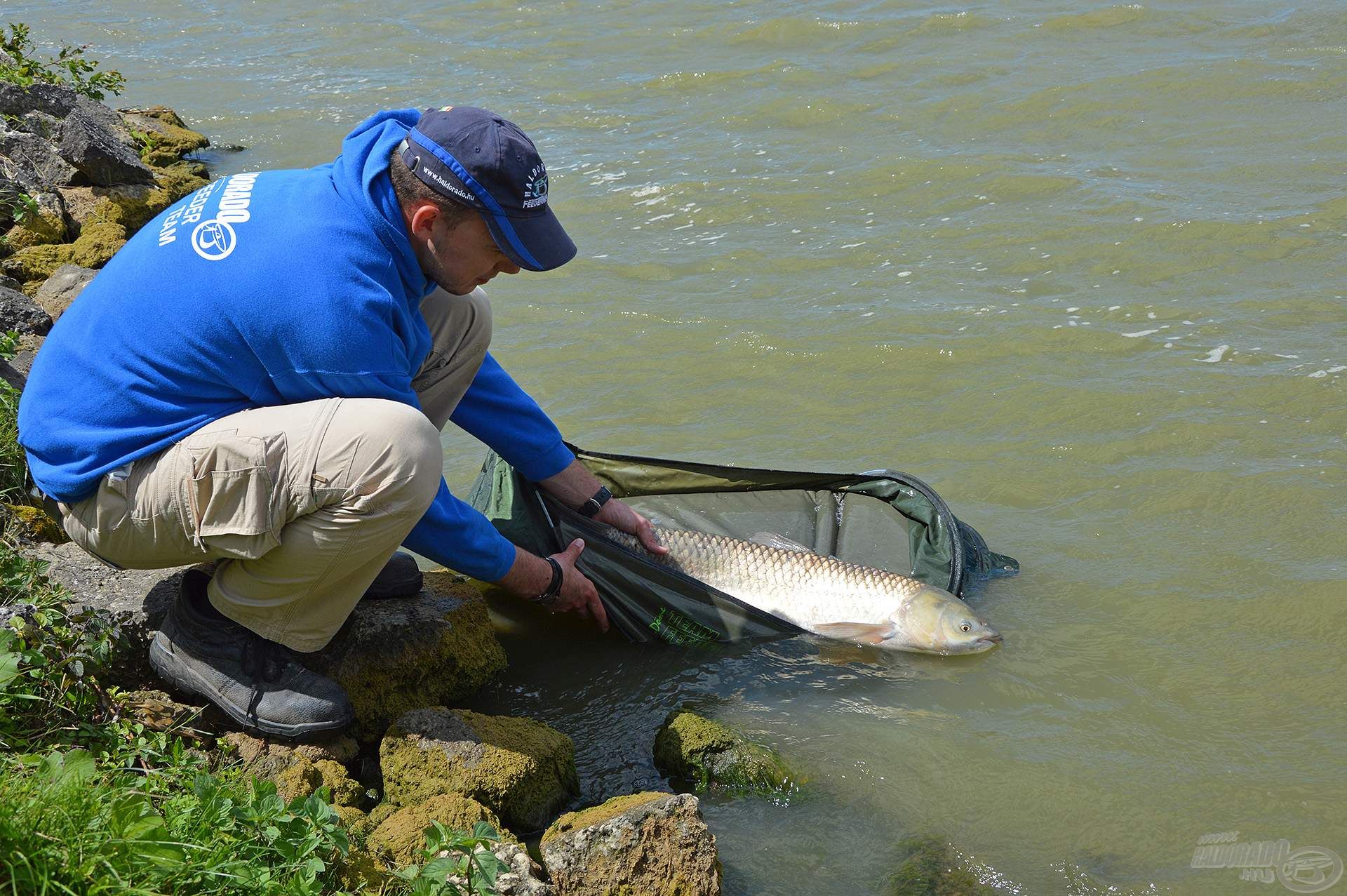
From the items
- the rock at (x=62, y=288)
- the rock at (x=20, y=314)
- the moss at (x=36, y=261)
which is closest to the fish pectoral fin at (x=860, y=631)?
the rock at (x=20, y=314)

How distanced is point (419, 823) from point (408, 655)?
2.68 ft

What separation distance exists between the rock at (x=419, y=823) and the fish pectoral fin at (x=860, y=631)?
1588mm

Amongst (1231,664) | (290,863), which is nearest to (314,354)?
(290,863)

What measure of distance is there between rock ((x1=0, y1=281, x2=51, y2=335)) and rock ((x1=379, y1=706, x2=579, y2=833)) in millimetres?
3121

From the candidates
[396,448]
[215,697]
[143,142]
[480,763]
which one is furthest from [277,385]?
[143,142]

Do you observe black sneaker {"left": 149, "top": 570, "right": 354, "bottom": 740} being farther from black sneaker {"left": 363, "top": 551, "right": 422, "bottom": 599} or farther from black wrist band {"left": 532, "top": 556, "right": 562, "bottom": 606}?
black wrist band {"left": 532, "top": 556, "right": 562, "bottom": 606}

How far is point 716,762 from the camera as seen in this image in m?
3.52

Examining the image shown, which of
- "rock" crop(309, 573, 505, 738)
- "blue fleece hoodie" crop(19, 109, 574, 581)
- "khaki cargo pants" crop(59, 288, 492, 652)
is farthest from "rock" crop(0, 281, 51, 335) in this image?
"rock" crop(309, 573, 505, 738)

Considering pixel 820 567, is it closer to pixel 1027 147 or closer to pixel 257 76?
pixel 1027 147

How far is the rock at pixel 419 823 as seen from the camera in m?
2.88

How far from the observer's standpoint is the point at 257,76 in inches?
522

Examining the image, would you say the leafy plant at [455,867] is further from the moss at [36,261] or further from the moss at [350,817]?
the moss at [36,261]
